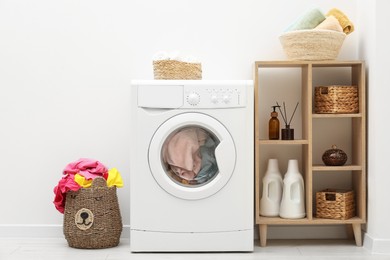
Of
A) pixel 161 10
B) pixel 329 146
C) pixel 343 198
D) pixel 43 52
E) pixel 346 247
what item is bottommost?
pixel 346 247

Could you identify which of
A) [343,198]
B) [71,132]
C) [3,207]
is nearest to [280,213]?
[343,198]

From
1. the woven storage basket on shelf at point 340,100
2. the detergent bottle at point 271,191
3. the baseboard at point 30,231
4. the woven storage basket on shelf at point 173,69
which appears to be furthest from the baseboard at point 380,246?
the baseboard at point 30,231

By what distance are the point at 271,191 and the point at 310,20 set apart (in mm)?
915

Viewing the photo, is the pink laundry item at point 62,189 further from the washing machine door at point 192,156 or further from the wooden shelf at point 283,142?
the wooden shelf at point 283,142

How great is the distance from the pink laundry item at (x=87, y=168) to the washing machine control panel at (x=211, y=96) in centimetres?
59

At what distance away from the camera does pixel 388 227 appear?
3254 mm

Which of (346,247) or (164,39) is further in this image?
(164,39)

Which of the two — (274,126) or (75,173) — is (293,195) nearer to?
(274,126)

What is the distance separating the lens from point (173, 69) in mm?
3350

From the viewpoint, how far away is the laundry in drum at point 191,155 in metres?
3.28

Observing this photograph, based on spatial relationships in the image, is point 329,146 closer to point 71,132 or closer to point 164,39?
point 164,39

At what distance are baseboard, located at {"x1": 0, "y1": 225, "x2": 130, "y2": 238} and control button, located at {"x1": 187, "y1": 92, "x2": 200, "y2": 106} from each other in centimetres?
92

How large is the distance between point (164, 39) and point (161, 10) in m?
0.16

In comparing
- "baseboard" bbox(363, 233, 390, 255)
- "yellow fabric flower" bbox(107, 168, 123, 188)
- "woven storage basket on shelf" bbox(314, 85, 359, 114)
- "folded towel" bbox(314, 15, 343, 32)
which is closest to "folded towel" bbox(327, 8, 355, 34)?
"folded towel" bbox(314, 15, 343, 32)
